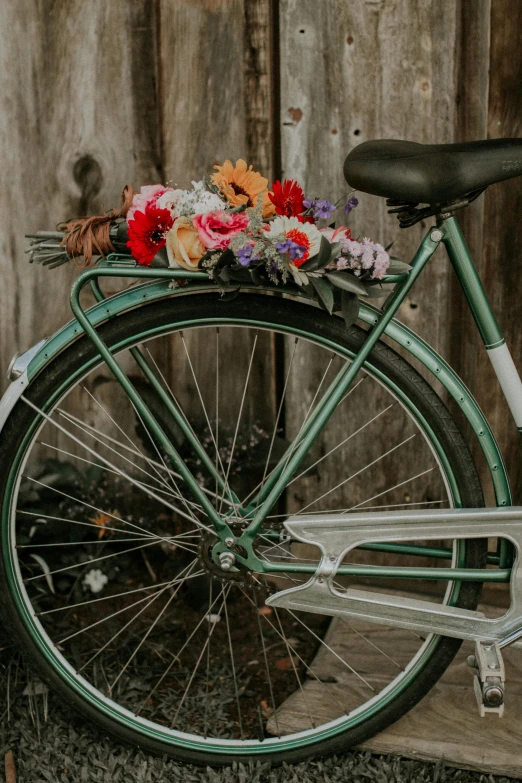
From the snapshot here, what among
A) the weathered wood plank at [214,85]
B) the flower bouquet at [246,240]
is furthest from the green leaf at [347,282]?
the weathered wood plank at [214,85]

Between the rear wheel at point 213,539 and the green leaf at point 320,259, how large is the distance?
0.46ft

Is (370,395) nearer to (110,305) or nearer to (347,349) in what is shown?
(347,349)

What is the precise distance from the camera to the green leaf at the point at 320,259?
1535mm

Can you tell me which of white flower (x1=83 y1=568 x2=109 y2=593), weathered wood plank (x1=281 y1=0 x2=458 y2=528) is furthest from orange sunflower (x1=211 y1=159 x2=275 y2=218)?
white flower (x1=83 y1=568 x2=109 y2=593)

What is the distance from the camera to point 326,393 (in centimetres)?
166

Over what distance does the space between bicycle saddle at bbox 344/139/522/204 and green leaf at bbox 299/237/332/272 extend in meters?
0.17

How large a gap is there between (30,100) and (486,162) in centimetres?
135

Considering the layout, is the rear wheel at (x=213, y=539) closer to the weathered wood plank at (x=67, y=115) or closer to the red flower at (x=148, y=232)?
the red flower at (x=148, y=232)

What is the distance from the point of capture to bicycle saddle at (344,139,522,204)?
1.55 m

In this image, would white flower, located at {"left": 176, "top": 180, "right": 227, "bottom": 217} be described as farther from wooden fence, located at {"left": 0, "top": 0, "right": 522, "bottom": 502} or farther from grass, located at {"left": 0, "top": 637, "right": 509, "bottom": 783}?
grass, located at {"left": 0, "top": 637, "right": 509, "bottom": 783}

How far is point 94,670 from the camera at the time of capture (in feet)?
6.68

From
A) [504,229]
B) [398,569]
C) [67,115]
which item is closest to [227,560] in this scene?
[398,569]

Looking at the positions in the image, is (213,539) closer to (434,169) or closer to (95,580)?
(95,580)

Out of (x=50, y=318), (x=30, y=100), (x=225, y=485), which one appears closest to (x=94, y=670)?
(x=225, y=485)
